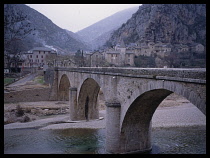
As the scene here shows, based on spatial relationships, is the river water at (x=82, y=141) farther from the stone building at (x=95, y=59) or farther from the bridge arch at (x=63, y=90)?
the stone building at (x=95, y=59)

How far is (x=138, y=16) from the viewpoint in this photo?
113375 mm

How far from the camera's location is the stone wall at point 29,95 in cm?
3569

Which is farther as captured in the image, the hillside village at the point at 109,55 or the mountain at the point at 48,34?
the mountain at the point at 48,34

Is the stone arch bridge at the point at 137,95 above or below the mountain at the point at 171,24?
below

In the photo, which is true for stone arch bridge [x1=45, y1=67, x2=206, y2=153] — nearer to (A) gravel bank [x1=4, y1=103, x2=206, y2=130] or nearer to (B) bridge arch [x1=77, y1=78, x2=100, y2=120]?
(B) bridge arch [x1=77, y1=78, x2=100, y2=120]

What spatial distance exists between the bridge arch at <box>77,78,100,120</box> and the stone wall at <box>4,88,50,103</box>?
14971mm

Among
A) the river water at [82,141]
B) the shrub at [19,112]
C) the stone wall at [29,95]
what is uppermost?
the stone wall at [29,95]

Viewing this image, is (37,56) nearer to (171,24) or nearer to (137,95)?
(171,24)

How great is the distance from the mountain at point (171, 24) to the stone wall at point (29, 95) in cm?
6869

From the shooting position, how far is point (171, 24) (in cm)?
9831

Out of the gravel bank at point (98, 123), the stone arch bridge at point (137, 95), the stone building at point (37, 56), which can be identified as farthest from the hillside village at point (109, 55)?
the stone arch bridge at point (137, 95)

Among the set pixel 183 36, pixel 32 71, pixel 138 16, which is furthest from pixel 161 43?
pixel 32 71

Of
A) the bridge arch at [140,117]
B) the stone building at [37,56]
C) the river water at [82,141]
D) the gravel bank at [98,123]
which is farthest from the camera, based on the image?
the stone building at [37,56]

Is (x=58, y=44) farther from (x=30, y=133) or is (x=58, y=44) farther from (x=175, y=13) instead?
(x=30, y=133)
